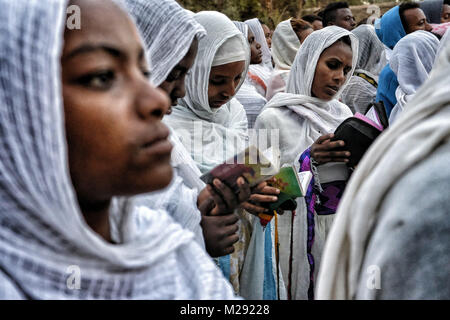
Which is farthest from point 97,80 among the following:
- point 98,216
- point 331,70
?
point 331,70

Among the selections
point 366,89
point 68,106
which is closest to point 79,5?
point 68,106

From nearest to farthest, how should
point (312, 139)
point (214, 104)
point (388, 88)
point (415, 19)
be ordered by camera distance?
point (214, 104) → point (312, 139) → point (388, 88) → point (415, 19)

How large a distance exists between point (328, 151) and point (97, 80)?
70.6 inches

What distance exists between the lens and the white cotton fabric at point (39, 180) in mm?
728

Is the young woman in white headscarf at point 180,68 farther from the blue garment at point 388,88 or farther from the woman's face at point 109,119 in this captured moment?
the blue garment at point 388,88

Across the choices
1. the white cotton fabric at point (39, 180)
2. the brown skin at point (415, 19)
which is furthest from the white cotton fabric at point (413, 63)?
the white cotton fabric at point (39, 180)

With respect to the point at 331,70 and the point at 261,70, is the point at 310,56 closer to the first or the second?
the point at 331,70

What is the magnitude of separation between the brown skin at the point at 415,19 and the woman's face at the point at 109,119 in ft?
14.6

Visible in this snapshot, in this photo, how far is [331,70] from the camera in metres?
3.09

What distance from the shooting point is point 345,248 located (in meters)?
0.79

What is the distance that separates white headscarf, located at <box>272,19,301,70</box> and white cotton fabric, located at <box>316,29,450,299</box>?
4610mm

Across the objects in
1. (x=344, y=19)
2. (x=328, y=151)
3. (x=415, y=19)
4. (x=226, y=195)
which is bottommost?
(x=328, y=151)

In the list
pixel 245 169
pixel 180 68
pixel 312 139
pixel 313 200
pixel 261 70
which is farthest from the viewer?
pixel 261 70
